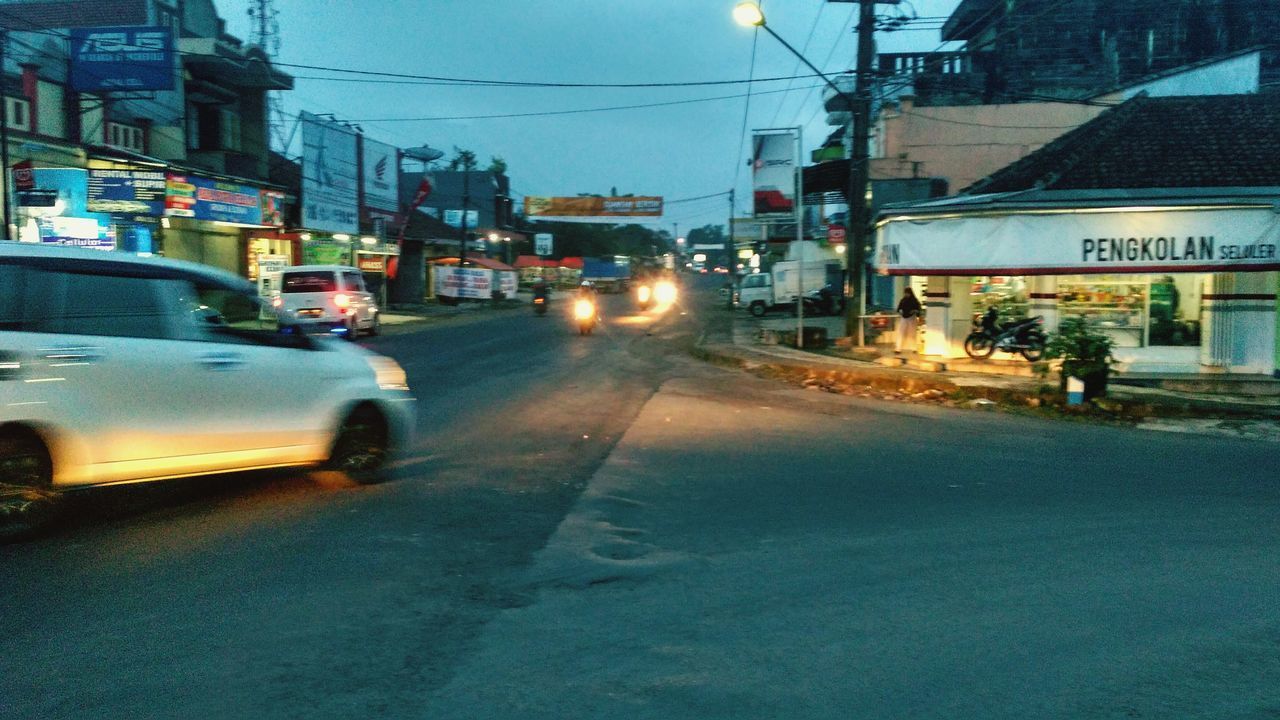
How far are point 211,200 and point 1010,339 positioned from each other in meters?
22.3

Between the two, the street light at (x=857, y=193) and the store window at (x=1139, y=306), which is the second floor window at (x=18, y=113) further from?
the store window at (x=1139, y=306)

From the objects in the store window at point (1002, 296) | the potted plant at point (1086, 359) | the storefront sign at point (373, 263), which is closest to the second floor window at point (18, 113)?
the storefront sign at point (373, 263)

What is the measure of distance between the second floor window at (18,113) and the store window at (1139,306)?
2242 centimetres

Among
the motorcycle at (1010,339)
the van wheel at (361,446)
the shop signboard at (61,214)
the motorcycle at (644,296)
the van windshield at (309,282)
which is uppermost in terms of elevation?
the shop signboard at (61,214)

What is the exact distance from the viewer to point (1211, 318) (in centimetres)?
1900

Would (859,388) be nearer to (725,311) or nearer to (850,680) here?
(850,680)

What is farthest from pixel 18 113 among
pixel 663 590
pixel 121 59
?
pixel 663 590

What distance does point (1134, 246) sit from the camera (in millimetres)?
18688

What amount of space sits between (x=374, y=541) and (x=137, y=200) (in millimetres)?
21315

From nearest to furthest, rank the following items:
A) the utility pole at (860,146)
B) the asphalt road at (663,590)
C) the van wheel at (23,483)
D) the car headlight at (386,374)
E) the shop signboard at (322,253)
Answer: the asphalt road at (663,590) < the van wheel at (23,483) < the car headlight at (386,374) < the utility pole at (860,146) < the shop signboard at (322,253)

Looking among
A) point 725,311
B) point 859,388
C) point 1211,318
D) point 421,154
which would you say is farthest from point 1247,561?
point 421,154

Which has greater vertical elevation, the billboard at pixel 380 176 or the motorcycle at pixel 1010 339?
the billboard at pixel 380 176

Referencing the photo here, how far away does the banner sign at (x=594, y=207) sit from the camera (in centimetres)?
7744

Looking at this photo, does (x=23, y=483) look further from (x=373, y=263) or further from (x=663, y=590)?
(x=373, y=263)
